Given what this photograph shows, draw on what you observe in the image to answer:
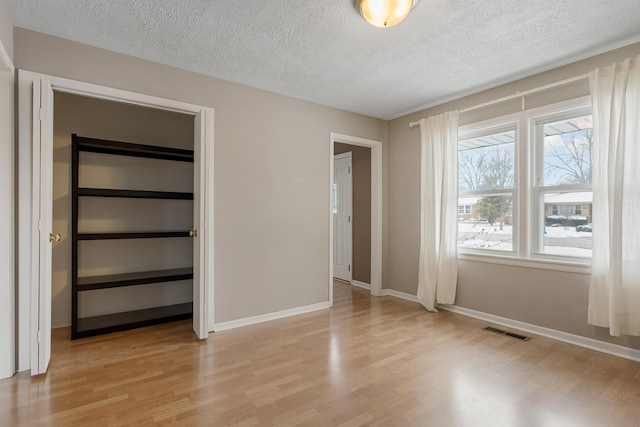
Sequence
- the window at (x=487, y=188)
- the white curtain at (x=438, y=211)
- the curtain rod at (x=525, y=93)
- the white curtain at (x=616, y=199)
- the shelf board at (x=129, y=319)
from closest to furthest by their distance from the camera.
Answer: the white curtain at (x=616, y=199) < the curtain rod at (x=525, y=93) < the shelf board at (x=129, y=319) < the window at (x=487, y=188) < the white curtain at (x=438, y=211)

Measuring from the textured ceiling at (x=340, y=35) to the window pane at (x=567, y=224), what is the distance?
4.04 ft

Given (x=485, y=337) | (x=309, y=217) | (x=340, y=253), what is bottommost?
(x=485, y=337)

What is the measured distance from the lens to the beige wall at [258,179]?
291 cm

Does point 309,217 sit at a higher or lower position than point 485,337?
higher

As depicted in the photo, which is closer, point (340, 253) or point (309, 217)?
point (309, 217)

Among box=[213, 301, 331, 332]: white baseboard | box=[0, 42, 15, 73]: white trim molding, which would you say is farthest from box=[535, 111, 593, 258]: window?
box=[0, 42, 15, 73]: white trim molding

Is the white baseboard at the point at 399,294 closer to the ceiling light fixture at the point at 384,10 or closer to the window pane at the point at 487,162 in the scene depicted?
the window pane at the point at 487,162

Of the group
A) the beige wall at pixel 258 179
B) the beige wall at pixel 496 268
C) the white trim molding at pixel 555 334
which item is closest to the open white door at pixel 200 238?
the beige wall at pixel 258 179

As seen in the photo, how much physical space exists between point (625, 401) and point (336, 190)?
4.39 meters

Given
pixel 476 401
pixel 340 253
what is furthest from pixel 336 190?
pixel 476 401

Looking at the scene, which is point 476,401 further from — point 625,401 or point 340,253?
point 340,253

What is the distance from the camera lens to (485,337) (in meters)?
3.04

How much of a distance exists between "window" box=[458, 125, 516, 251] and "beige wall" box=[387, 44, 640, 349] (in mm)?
255

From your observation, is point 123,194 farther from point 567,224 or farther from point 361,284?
point 567,224
